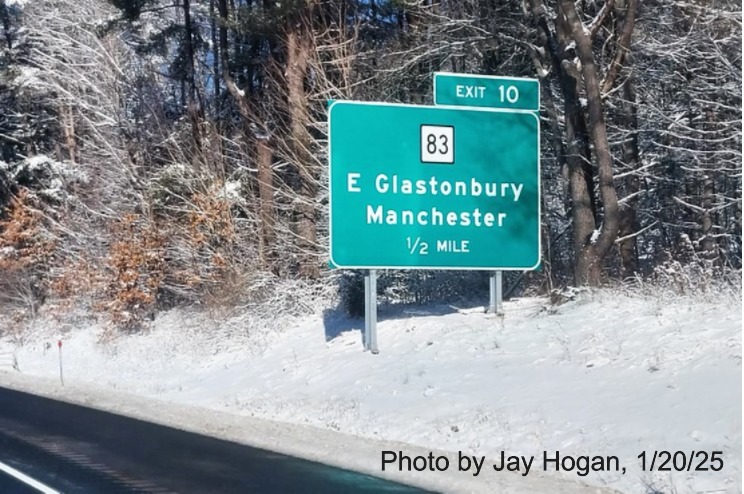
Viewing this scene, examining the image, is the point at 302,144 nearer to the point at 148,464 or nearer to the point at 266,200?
the point at 266,200

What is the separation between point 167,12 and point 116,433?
2683 cm

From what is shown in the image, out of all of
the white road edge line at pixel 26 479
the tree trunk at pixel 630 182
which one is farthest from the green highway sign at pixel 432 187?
the white road edge line at pixel 26 479

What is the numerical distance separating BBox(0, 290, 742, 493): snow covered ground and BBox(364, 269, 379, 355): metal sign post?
0.36m

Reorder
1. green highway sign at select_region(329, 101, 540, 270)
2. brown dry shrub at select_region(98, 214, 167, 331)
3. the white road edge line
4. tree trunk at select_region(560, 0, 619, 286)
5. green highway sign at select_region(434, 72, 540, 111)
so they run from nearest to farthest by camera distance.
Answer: the white road edge line, green highway sign at select_region(329, 101, 540, 270), green highway sign at select_region(434, 72, 540, 111), tree trunk at select_region(560, 0, 619, 286), brown dry shrub at select_region(98, 214, 167, 331)

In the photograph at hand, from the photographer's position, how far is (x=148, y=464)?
1284cm

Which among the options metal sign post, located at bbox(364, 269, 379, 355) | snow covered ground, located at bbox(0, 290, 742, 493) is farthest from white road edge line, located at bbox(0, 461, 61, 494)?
metal sign post, located at bbox(364, 269, 379, 355)

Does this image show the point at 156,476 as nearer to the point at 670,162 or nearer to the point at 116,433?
the point at 116,433

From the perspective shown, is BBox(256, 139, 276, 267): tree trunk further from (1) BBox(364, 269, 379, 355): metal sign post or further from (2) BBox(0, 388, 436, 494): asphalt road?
(2) BBox(0, 388, 436, 494): asphalt road

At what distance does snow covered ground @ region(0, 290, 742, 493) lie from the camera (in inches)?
445

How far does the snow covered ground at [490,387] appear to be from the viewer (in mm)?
11297

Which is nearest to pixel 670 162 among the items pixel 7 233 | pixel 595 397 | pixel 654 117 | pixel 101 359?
pixel 654 117

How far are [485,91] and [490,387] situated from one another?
6344mm

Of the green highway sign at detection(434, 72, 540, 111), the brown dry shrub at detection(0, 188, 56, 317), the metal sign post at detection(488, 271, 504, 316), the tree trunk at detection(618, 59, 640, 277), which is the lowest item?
the brown dry shrub at detection(0, 188, 56, 317)

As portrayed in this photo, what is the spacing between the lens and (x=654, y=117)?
917 inches
